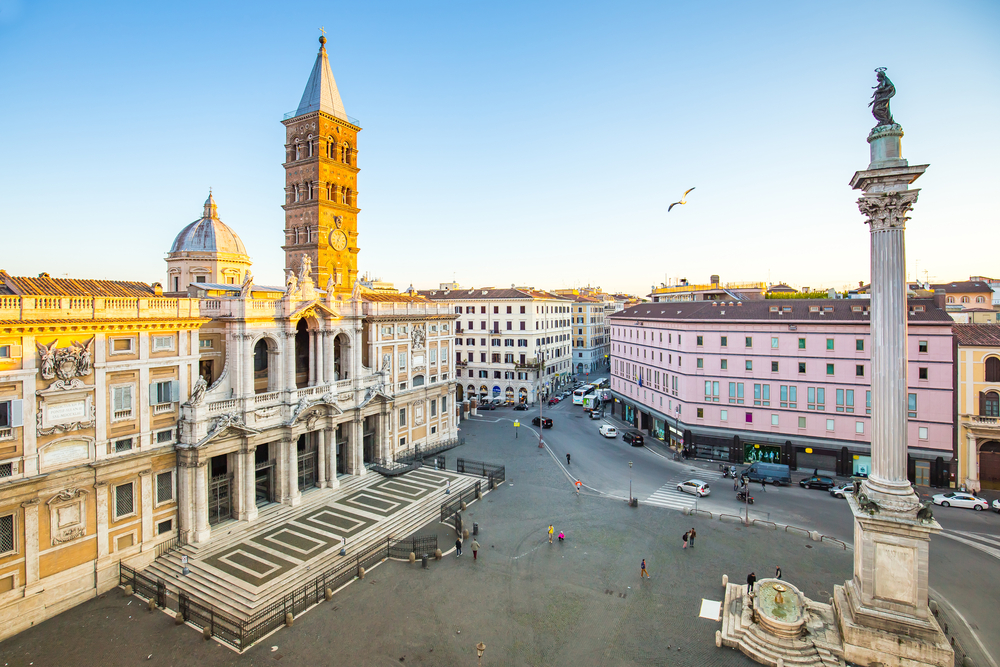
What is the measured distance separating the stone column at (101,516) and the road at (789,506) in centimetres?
3075

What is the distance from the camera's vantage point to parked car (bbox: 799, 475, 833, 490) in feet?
130

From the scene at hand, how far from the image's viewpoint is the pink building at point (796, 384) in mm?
40031

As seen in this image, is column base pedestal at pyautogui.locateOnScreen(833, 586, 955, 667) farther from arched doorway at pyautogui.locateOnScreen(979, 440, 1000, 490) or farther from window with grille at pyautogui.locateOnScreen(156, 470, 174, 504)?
window with grille at pyautogui.locateOnScreen(156, 470, 174, 504)

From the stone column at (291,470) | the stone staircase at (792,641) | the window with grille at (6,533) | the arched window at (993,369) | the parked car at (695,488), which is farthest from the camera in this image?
the parked car at (695,488)

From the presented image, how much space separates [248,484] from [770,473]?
131 feet

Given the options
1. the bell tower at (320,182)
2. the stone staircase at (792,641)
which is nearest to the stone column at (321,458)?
the bell tower at (320,182)

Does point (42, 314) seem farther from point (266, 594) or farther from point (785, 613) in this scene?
point (785, 613)

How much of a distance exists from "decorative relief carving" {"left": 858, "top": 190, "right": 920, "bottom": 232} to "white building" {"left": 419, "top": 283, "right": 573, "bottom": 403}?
2164 inches

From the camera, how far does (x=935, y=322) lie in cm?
3969

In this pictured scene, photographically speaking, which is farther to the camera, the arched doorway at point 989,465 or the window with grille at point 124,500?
the arched doorway at point 989,465

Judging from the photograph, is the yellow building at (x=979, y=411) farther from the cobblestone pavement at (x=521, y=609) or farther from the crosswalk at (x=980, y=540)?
the cobblestone pavement at (x=521, y=609)

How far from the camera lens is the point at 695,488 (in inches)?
1510

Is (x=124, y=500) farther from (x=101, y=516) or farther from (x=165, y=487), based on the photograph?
(x=165, y=487)

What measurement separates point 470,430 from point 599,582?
35268mm
